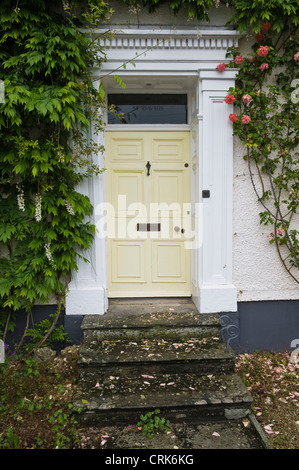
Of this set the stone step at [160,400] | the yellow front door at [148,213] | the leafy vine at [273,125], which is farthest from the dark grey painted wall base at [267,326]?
the stone step at [160,400]

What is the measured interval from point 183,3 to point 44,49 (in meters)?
1.63

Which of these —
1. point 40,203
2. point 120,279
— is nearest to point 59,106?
point 40,203

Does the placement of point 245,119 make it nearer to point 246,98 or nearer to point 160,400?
point 246,98

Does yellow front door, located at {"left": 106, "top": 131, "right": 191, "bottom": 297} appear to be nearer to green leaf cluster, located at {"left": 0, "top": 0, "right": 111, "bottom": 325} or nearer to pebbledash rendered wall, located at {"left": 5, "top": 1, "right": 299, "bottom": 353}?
green leaf cluster, located at {"left": 0, "top": 0, "right": 111, "bottom": 325}

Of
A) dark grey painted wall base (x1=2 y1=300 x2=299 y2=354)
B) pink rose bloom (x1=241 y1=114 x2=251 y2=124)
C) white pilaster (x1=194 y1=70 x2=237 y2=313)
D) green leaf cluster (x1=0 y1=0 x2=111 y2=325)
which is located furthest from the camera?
dark grey painted wall base (x1=2 y1=300 x2=299 y2=354)

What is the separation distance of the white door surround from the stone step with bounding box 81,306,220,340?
20cm

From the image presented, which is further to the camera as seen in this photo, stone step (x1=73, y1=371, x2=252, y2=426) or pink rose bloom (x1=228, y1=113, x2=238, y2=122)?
pink rose bloom (x1=228, y1=113, x2=238, y2=122)

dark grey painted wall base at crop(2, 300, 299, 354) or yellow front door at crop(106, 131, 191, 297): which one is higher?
yellow front door at crop(106, 131, 191, 297)

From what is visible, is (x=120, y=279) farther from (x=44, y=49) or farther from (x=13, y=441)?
(x=44, y=49)

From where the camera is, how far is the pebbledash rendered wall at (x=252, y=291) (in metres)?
3.98

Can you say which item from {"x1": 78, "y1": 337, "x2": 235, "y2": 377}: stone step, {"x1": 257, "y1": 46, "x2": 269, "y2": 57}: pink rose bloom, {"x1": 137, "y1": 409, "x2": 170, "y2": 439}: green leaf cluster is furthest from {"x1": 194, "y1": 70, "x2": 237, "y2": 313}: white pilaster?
{"x1": 137, "y1": 409, "x2": 170, "y2": 439}: green leaf cluster

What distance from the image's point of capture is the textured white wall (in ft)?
13.2

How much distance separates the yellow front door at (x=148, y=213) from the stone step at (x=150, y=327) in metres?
0.63

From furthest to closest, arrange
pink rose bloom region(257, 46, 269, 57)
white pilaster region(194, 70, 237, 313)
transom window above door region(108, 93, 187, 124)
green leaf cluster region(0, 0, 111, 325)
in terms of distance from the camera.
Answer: transom window above door region(108, 93, 187, 124)
white pilaster region(194, 70, 237, 313)
pink rose bloom region(257, 46, 269, 57)
green leaf cluster region(0, 0, 111, 325)
